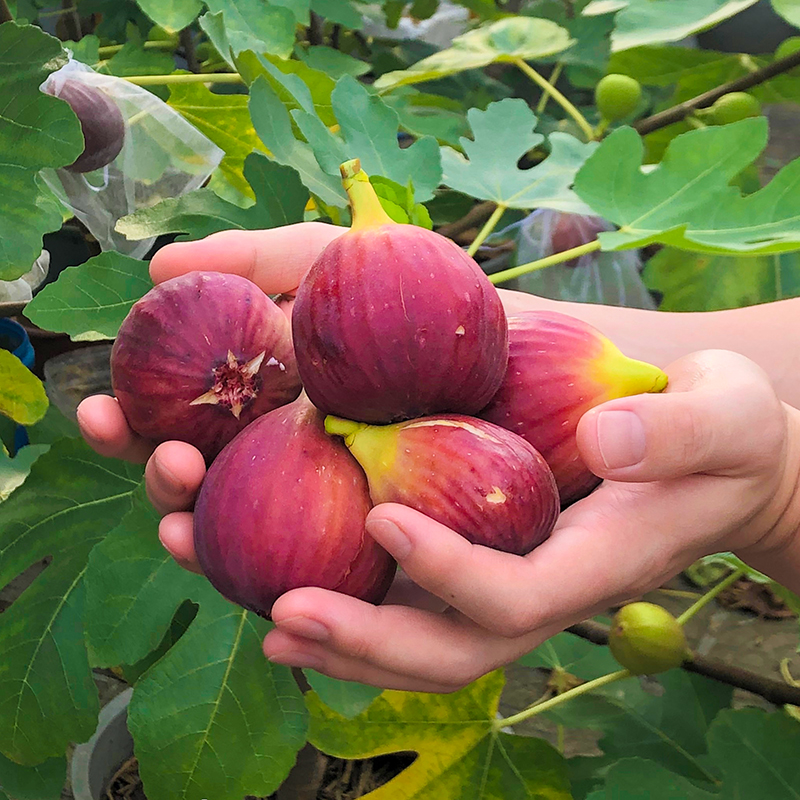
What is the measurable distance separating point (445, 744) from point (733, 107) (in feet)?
2.75

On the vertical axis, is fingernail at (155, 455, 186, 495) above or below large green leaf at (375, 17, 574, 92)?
below

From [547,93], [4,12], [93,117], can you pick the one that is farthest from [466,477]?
[547,93]

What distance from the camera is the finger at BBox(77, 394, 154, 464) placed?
53 cm

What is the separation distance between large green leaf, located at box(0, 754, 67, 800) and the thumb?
24.9 inches

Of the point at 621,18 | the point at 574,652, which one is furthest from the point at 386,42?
the point at 574,652

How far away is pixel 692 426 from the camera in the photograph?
469 mm

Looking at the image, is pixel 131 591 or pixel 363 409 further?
pixel 131 591

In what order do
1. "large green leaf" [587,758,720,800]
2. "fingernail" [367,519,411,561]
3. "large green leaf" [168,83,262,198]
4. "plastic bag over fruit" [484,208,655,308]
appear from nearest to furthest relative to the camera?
"fingernail" [367,519,411,561]
"large green leaf" [587,758,720,800]
"large green leaf" [168,83,262,198]
"plastic bag over fruit" [484,208,655,308]

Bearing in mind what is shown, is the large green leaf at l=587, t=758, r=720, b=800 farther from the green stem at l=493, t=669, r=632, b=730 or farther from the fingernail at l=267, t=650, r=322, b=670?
the fingernail at l=267, t=650, r=322, b=670

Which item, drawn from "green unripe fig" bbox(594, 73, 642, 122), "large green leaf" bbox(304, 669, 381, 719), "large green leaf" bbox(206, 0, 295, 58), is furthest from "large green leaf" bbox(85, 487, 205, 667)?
"green unripe fig" bbox(594, 73, 642, 122)

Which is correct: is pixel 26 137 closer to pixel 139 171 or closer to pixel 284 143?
pixel 284 143

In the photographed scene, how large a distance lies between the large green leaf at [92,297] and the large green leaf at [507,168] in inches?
12.7

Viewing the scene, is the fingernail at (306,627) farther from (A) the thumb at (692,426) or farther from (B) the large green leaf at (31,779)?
(B) the large green leaf at (31,779)

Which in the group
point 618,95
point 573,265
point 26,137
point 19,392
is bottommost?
point 573,265
